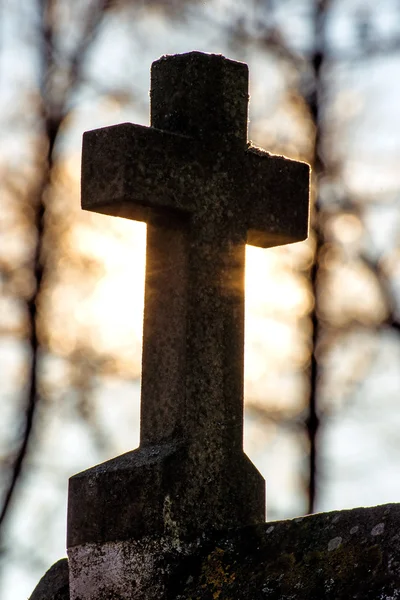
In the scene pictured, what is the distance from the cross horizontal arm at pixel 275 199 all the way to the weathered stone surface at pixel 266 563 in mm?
1202

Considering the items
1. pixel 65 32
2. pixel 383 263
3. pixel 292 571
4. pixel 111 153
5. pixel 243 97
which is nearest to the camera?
pixel 292 571

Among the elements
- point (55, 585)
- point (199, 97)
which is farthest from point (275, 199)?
point (55, 585)

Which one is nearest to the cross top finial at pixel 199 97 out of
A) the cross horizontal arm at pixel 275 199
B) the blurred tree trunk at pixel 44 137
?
the cross horizontal arm at pixel 275 199

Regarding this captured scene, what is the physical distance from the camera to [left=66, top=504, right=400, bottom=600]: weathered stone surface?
5.05 meters

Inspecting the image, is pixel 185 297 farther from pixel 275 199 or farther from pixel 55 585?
pixel 55 585

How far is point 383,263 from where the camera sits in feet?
44.6

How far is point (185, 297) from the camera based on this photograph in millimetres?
5875

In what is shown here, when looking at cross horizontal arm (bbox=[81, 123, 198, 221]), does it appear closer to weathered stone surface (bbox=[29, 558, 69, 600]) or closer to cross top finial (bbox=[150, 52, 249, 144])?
cross top finial (bbox=[150, 52, 249, 144])

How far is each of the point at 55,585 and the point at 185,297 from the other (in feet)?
3.93

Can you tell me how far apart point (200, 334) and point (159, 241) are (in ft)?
1.26

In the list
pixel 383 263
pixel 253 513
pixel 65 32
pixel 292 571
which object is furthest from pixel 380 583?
pixel 65 32

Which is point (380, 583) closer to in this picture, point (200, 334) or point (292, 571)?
point (292, 571)

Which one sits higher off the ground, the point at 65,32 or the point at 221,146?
the point at 65,32

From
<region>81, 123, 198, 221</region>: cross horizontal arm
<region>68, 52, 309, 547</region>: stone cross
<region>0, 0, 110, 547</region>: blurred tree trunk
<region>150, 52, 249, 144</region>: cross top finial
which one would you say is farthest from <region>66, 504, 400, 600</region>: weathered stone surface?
<region>0, 0, 110, 547</region>: blurred tree trunk
